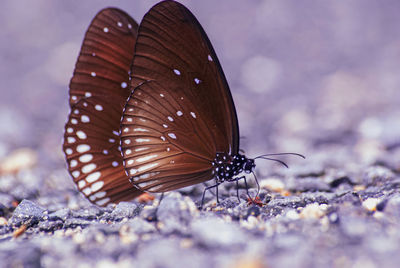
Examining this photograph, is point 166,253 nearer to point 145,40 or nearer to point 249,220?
point 249,220

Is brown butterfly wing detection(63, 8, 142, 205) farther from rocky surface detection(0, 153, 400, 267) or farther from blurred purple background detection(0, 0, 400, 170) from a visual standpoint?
blurred purple background detection(0, 0, 400, 170)

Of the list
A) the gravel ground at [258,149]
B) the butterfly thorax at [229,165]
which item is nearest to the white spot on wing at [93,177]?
the gravel ground at [258,149]

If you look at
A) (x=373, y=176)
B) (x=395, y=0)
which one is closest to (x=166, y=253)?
(x=373, y=176)

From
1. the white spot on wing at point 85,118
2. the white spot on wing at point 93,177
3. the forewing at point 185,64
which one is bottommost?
the white spot on wing at point 93,177

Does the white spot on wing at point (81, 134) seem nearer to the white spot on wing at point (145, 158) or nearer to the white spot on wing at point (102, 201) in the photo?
the white spot on wing at point (102, 201)

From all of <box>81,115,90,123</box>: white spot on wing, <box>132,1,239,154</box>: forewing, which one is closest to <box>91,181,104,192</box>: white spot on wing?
<box>81,115,90,123</box>: white spot on wing
